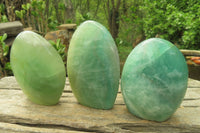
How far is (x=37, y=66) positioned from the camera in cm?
71

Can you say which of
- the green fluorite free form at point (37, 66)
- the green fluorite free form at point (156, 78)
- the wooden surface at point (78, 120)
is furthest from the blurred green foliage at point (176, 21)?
the green fluorite free form at point (37, 66)

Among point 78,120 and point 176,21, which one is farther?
point 176,21

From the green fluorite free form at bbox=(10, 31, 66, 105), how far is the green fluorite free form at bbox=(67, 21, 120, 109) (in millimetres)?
75

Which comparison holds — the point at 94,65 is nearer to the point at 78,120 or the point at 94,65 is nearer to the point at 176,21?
the point at 78,120

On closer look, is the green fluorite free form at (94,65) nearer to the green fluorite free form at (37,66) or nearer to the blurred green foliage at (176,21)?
the green fluorite free form at (37,66)

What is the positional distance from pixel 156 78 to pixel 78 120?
1.10 feet

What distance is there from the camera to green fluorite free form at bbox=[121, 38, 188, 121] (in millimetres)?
622

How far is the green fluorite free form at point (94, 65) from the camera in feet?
2.36

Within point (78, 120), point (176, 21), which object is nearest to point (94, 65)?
point (78, 120)

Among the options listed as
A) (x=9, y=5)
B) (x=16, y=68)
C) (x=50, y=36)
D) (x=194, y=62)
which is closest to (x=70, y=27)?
(x=50, y=36)

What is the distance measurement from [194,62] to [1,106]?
4.87 feet

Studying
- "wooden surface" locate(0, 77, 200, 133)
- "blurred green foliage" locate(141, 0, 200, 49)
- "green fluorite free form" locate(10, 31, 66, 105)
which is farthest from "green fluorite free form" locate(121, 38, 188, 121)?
"blurred green foliage" locate(141, 0, 200, 49)

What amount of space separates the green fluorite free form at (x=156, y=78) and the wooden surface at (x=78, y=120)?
0.05m

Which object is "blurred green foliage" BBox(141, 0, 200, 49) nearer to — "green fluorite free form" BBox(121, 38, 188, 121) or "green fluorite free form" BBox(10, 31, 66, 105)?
"green fluorite free form" BBox(121, 38, 188, 121)
